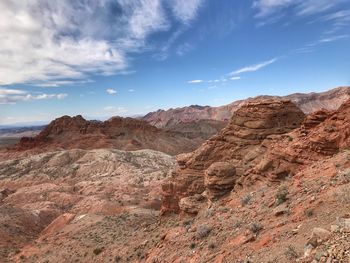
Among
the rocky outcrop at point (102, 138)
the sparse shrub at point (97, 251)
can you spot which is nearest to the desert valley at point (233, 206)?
the sparse shrub at point (97, 251)

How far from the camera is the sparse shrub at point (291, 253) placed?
9.36m

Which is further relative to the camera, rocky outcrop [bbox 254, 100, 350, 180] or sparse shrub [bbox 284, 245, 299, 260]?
rocky outcrop [bbox 254, 100, 350, 180]

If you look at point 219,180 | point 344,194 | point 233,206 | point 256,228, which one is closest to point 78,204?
point 219,180

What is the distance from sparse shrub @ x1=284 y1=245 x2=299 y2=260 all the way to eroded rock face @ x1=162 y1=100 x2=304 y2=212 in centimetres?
1289

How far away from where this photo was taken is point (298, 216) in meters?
12.2

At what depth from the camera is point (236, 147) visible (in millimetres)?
25750

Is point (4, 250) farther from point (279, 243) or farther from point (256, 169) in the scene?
point (279, 243)

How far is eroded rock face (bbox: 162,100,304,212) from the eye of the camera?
2320 cm

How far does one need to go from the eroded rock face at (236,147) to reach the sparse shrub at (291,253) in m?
12.9

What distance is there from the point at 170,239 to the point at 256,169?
20.2 feet

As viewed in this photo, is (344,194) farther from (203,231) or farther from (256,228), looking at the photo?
(203,231)

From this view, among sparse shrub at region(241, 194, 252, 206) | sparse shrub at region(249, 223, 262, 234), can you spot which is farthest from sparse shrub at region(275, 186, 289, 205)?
sparse shrub at region(241, 194, 252, 206)

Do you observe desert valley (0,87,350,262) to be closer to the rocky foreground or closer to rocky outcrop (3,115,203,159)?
the rocky foreground

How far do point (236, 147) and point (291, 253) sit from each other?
16.4 m
